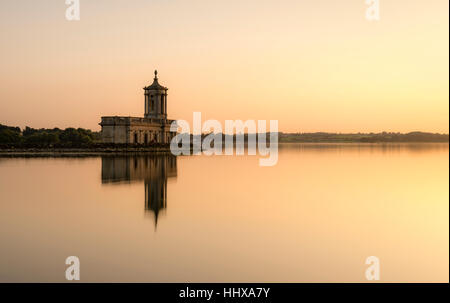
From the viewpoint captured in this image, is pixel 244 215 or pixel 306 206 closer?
pixel 244 215

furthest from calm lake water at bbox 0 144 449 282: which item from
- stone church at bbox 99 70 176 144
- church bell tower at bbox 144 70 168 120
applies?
church bell tower at bbox 144 70 168 120

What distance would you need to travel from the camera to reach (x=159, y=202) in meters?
21.8

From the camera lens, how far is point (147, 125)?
85000 mm

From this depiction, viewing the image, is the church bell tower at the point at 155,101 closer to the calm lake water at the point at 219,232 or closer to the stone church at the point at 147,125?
the stone church at the point at 147,125

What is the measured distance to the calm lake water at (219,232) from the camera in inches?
453

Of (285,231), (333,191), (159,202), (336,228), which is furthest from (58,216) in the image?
(333,191)

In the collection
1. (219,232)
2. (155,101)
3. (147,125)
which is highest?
(155,101)

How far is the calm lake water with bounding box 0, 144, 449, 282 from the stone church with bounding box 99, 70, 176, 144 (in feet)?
165

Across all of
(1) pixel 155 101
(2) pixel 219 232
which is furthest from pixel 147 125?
(2) pixel 219 232

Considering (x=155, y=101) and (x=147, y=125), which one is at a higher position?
(x=155, y=101)

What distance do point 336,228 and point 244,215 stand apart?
12.7 feet

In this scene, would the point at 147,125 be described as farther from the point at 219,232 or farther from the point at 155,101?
the point at 219,232

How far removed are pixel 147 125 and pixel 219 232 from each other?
70758mm
